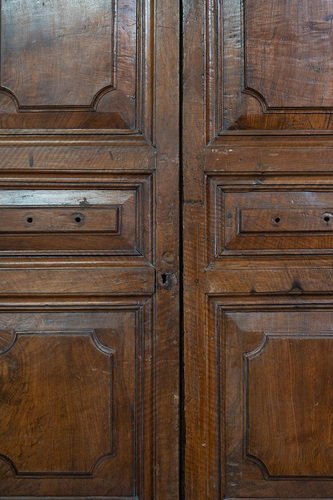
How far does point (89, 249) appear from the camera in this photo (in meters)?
1.08

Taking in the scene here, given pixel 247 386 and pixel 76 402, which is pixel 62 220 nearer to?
pixel 76 402

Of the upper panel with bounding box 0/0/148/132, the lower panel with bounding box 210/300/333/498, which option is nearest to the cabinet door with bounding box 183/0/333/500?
the lower panel with bounding box 210/300/333/498

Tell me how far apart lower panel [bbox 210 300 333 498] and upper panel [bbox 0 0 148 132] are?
505 mm

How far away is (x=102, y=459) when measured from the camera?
1.06m

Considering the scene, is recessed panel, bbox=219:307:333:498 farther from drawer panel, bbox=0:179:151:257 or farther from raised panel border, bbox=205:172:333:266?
drawer panel, bbox=0:179:151:257

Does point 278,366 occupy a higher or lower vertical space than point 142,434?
higher

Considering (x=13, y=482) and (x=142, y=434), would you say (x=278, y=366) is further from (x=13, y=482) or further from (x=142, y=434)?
(x=13, y=482)

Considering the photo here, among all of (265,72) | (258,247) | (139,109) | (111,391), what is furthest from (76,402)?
(265,72)

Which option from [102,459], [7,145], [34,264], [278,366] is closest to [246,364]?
[278,366]

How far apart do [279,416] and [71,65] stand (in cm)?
79

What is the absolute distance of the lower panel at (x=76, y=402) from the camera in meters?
1.06

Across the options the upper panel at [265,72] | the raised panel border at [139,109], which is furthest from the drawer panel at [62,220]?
the upper panel at [265,72]

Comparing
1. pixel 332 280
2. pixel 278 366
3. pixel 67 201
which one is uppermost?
pixel 67 201

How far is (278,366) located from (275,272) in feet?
0.59
